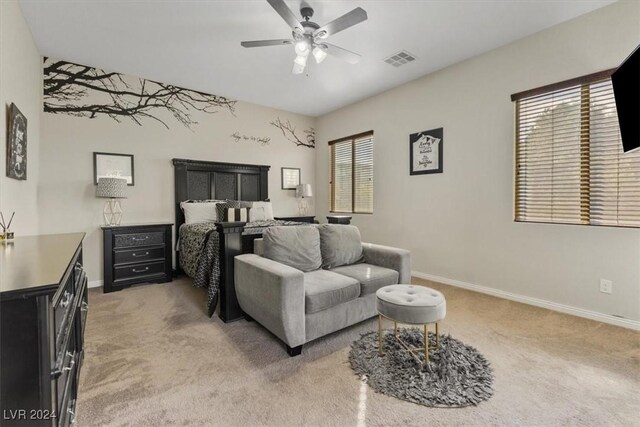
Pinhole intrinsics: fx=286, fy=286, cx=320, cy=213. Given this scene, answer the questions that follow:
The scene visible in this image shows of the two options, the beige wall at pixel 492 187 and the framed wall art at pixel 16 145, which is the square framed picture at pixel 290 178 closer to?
the beige wall at pixel 492 187

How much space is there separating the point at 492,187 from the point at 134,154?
475 centimetres

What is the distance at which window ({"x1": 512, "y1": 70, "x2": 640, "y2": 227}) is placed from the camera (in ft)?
8.30

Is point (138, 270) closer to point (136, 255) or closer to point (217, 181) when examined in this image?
point (136, 255)

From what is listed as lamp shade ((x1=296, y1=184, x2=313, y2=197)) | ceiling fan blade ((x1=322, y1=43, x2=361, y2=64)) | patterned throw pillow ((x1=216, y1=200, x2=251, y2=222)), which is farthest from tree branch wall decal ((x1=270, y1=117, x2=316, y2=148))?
ceiling fan blade ((x1=322, y1=43, x2=361, y2=64))

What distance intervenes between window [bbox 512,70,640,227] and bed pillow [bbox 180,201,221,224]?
4017mm

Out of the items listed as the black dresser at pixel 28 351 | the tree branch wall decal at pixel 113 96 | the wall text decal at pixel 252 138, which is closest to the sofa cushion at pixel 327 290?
the black dresser at pixel 28 351

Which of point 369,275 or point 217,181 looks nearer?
point 369,275

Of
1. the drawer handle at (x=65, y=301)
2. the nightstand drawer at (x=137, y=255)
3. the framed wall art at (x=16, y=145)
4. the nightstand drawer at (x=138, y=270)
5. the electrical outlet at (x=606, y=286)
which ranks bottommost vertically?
the nightstand drawer at (x=138, y=270)

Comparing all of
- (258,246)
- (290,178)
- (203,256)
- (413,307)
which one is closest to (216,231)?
(203,256)

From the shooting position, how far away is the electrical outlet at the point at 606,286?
259cm

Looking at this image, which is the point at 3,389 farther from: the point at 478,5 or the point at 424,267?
the point at 424,267

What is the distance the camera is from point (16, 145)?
7.63 ft

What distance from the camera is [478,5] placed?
255 cm

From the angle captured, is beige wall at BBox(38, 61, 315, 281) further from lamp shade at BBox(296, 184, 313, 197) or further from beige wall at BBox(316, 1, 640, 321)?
beige wall at BBox(316, 1, 640, 321)
